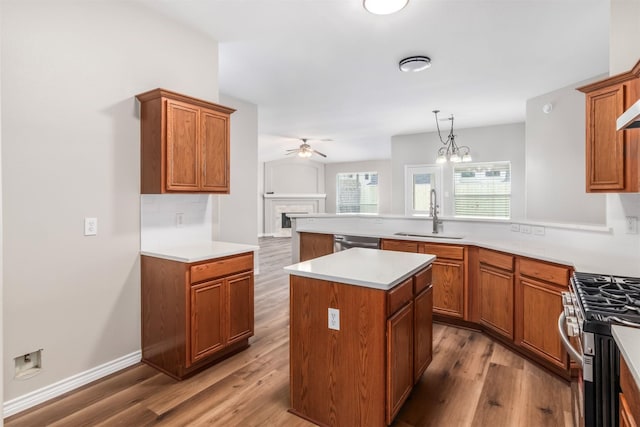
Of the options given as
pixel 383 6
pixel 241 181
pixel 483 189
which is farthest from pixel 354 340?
pixel 483 189

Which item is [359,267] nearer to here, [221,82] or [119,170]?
[119,170]

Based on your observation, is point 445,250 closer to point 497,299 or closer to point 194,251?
point 497,299

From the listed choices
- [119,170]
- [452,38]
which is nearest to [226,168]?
[119,170]

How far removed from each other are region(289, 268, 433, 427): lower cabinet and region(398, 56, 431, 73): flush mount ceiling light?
2346 millimetres

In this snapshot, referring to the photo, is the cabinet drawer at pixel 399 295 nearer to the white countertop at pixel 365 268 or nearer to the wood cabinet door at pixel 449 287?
the white countertop at pixel 365 268

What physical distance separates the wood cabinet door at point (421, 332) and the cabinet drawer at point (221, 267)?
1413mm

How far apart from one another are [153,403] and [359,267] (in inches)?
61.2

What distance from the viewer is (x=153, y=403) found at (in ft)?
6.84

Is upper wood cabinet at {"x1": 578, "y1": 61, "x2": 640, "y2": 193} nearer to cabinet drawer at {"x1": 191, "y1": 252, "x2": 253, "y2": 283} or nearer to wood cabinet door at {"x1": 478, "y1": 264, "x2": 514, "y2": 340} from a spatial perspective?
wood cabinet door at {"x1": 478, "y1": 264, "x2": 514, "y2": 340}

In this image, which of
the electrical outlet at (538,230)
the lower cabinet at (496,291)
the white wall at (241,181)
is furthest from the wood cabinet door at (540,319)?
the white wall at (241,181)

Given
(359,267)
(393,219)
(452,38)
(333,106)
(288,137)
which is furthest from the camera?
(288,137)

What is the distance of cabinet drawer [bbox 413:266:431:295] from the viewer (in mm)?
2088

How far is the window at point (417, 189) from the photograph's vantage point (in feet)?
23.2

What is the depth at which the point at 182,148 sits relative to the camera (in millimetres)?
2598
